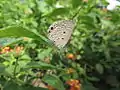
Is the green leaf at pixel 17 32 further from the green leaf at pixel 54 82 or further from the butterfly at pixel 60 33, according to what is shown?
the green leaf at pixel 54 82

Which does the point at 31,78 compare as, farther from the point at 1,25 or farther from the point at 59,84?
the point at 1,25

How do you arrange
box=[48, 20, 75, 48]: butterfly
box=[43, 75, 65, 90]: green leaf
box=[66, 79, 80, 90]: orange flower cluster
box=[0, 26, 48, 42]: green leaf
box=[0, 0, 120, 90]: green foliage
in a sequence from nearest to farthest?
box=[0, 26, 48, 42]: green leaf → box=[48, 20, 75, 48]: butterfly → box=[43, 75, 65, 90]: green leaf → box=[66, 79, 80, 90]: orange flower cluster → box=[0, 0, 120, 90]: green foliage

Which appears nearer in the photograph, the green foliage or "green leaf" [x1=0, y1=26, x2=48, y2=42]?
"green leaf" [x1=0, y1=26, x2=48, y2=42]

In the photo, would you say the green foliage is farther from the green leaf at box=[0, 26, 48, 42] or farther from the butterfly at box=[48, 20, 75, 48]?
the green leaf at box=[0, 26, 48, 42]

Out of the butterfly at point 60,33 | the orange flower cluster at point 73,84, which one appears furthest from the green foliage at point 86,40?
the butterfly at point 60,33

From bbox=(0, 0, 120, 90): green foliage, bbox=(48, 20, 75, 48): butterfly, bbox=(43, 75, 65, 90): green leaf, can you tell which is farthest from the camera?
bbox=(0, 0, 120, 90): green foliage

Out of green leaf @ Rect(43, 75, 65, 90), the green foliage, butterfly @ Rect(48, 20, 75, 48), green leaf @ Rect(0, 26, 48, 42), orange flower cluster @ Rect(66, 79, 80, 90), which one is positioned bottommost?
green leaf @ Rect(0, 26, 48, 42)

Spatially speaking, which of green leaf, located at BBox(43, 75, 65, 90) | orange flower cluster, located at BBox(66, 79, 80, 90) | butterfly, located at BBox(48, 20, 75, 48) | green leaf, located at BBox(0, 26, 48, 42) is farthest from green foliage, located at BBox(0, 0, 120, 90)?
green leaf, located at BBox(0, 26, 48, 42)

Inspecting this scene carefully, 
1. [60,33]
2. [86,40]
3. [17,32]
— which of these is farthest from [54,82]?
[86,40]

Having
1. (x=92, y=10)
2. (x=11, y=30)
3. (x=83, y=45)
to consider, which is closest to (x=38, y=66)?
(x=11, y=30)
